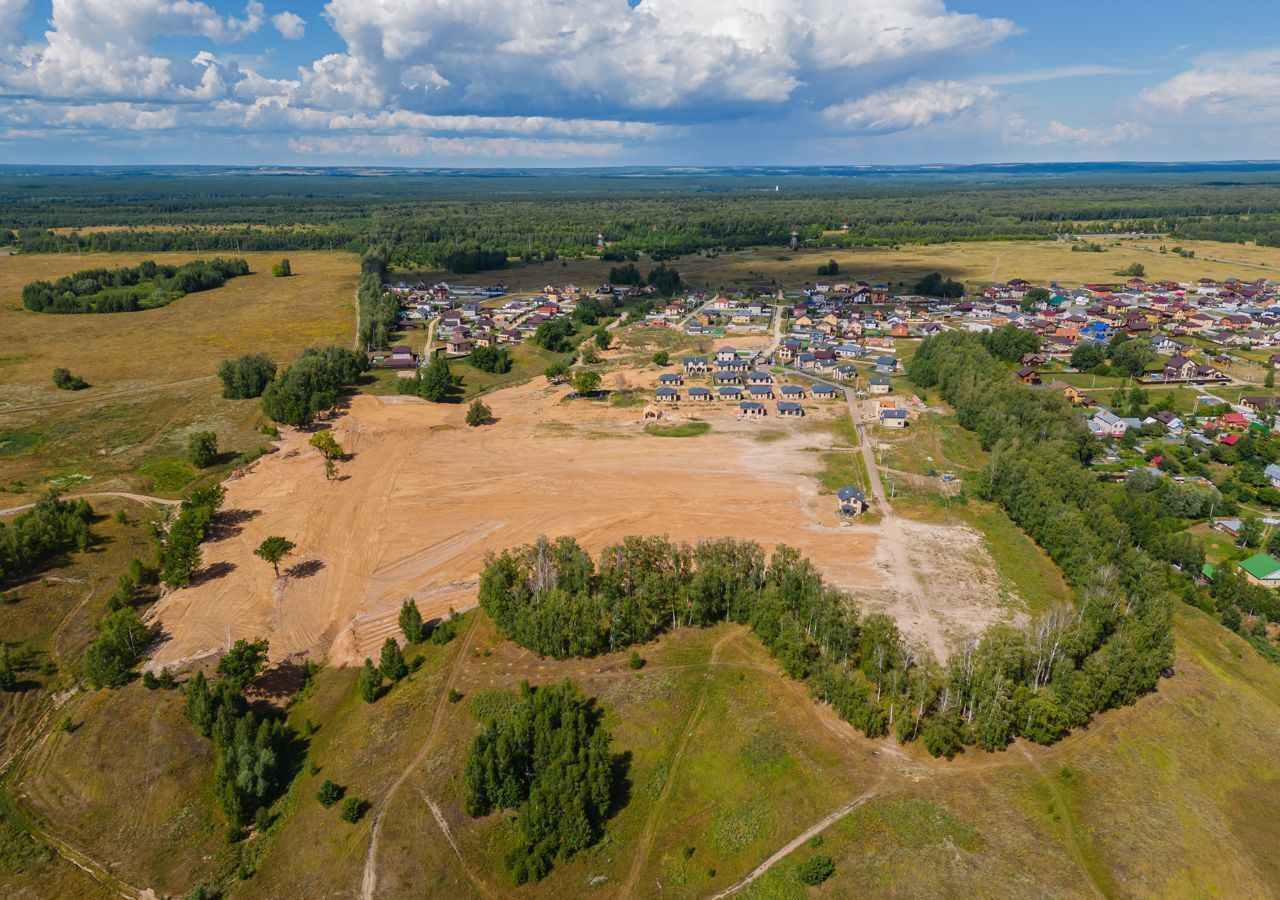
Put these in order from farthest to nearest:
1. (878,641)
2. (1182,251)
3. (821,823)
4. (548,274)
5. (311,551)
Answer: (1182,251), (548,274), (311,551), (878,641), (821,823)

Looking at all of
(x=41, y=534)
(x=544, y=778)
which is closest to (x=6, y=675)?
(x=41, y=534)

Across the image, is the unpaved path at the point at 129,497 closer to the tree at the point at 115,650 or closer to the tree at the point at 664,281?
the tree at the point at 115,650

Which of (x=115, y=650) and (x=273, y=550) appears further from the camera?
(x=273, y=550)

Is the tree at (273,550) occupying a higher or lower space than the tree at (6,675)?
higher

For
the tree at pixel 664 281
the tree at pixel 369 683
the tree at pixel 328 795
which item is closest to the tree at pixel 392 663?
the tree at pixel 369 683

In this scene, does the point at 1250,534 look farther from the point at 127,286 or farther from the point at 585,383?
the point at 127,286

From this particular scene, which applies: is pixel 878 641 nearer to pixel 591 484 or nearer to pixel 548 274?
pixel 591 484

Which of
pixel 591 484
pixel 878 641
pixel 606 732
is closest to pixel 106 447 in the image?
pixel 591 484
